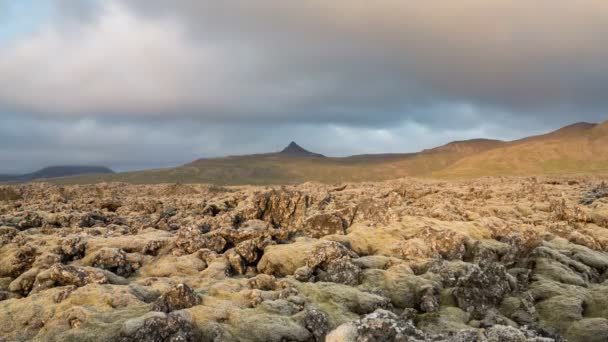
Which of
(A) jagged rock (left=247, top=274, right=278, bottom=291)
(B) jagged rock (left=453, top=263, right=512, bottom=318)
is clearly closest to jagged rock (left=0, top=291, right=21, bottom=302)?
(A) jagged rock (left=247, top=274, right=278, bottom=291)

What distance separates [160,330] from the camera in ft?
77.9

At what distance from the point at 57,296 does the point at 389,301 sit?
20857 millimetres

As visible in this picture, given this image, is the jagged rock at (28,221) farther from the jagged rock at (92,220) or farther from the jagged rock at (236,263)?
the jagged rock at (236,263)

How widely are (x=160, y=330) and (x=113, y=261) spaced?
53.0 ft

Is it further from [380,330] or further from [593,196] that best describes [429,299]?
[593,196]

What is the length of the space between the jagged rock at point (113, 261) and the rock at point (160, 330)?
538 inches

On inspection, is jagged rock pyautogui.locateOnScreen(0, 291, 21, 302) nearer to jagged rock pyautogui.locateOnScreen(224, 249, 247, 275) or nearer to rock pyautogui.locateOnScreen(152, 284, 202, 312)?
rock pyautogui.locateOnScreen(152, 284, 202, 312)

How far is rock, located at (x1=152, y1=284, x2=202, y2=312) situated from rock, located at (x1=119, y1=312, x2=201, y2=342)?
2556 millimetres

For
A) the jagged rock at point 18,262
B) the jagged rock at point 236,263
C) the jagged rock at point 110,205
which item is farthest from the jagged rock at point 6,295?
the jagged rock at point 110,205

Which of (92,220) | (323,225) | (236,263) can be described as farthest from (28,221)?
(323,225)

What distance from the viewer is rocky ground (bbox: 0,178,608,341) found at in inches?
1022

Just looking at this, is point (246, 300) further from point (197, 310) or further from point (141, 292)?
point (141, 292)

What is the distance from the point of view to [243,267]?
38.8m

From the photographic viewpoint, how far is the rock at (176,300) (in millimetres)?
27406
